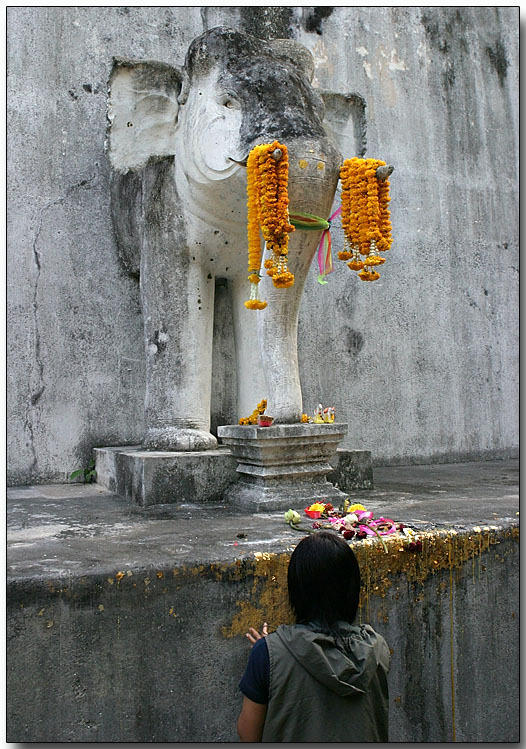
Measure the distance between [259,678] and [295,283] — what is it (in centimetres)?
200

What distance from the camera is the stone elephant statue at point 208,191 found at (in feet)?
10.0

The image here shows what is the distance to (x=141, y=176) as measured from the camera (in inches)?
143

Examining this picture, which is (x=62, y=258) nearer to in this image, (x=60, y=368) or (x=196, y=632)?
(x=60, y=368)

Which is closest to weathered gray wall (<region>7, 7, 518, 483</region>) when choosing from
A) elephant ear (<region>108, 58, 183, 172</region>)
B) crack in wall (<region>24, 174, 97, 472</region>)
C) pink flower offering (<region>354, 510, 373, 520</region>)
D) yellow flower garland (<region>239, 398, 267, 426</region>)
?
crack in wall (<region>24, 174, 97, 472</region>)

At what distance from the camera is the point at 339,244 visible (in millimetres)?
5156

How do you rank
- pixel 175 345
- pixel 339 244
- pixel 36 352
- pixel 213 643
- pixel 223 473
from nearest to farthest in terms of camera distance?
pixel 213 643
pixel 223 473
pixel 175 345
pixel 36 352
pixel 339 244

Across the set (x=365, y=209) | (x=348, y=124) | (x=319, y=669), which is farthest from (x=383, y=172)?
(x=319, y=669)

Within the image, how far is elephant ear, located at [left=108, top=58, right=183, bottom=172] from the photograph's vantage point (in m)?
3.47

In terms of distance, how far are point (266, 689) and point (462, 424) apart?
14.1 ft

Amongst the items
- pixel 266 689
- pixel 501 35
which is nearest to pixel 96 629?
pixel 266 689

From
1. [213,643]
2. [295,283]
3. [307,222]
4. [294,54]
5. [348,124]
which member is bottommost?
[213,643]

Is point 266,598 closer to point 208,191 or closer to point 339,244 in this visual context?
point 208,191

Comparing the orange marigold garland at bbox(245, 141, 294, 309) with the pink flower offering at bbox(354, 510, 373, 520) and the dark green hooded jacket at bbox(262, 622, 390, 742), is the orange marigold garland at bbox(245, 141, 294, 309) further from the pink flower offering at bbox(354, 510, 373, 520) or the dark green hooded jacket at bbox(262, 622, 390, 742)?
the dark green hooded jacket at bbox(262, 622, 390, 742)

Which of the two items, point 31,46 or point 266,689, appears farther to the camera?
point 31,46
